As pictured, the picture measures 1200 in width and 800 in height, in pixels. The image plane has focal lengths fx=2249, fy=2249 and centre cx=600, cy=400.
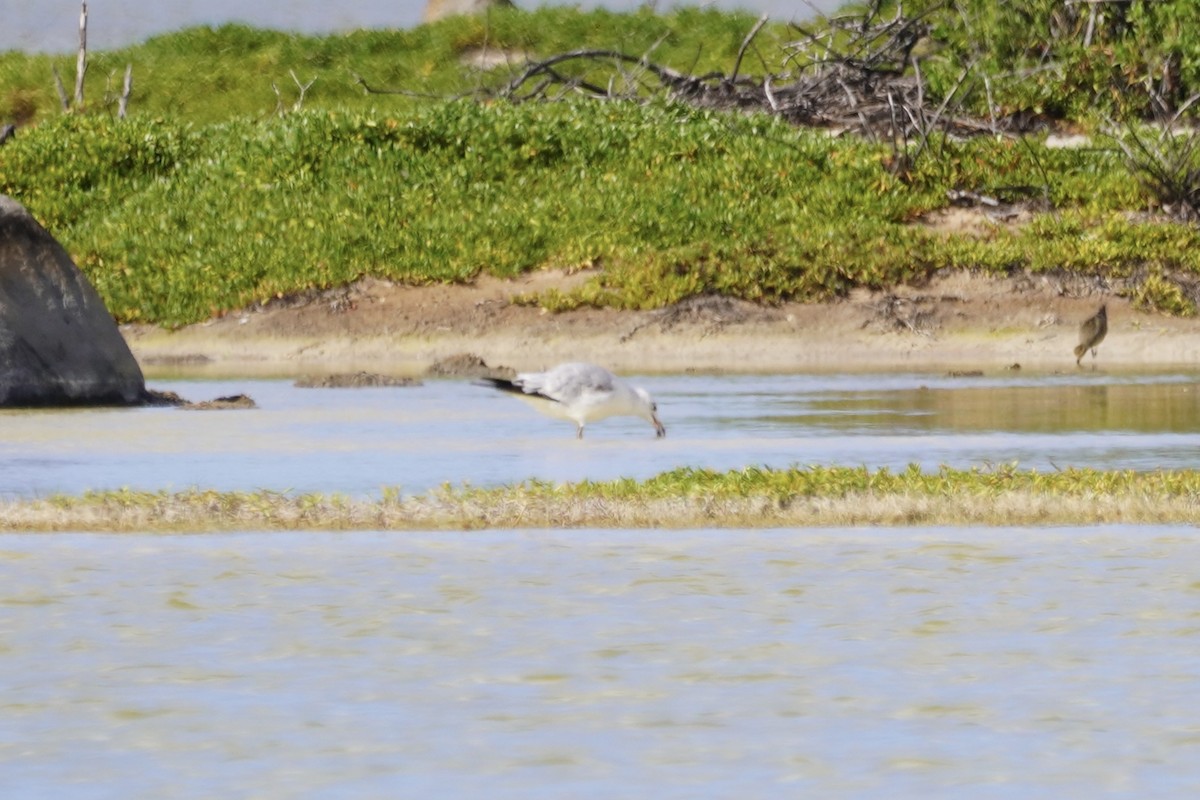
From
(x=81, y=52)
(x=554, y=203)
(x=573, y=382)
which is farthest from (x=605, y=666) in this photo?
(x=81, y=52)

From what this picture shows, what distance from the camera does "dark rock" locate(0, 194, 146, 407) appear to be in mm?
16328

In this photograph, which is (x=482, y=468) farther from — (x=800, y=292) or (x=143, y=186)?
(x=143, y=186)

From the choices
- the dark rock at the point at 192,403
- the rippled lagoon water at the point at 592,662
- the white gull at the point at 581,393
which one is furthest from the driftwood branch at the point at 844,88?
the rippled lagoon water at the point at 592,662

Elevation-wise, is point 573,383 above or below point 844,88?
below

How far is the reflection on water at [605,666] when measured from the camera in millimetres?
4984

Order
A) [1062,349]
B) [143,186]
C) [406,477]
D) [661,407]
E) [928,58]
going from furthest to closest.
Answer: [928,58] → [143,186] → [1062,349] → [661,407] → [406,477]

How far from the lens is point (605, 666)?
6238 millimetres

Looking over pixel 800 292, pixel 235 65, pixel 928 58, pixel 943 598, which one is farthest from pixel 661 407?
pixel 235 65

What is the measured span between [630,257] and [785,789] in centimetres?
1814

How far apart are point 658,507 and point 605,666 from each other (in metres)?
3.45

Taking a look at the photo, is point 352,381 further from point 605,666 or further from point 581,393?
point 605,666

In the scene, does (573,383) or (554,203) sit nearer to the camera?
(573,383)

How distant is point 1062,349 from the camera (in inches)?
845

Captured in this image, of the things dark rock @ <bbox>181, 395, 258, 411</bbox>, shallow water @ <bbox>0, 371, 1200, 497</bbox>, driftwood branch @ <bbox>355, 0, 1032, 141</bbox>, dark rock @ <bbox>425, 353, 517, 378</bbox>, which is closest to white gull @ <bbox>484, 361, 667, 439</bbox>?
shallow water @ <bbox>0, 371, 1200, 497</bbox>
